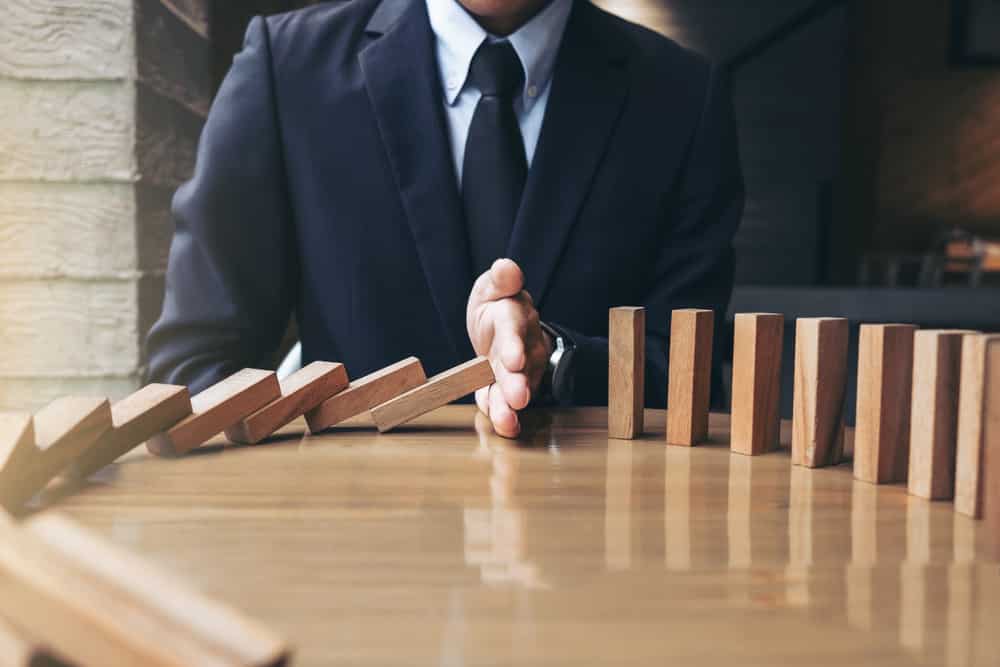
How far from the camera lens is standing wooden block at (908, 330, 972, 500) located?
681mm

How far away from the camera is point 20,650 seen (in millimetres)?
316

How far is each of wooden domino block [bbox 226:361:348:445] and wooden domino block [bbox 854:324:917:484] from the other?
481 mm

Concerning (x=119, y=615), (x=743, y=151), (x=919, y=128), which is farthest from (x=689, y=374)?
(x=919, y=128)

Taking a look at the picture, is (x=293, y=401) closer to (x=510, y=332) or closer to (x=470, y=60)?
(x=510, y=332)

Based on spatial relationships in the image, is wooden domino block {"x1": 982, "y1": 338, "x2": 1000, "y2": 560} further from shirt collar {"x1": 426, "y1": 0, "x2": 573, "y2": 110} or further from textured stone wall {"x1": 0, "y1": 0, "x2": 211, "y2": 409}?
textured stone wall {"x1": 0, "y1": 0, "x2": 211, "y2": 409}

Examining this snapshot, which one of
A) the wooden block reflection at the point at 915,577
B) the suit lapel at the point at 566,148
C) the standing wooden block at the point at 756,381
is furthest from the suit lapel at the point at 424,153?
the wooden block reflection at the point at 915,577

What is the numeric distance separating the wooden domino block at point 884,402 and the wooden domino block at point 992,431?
0.10 meters

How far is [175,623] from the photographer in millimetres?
327

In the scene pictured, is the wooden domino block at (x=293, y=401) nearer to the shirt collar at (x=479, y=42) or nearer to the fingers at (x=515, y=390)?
the fingers at (x=515, y=390)

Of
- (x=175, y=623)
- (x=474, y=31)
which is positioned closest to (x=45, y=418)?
(x=175, y=623)

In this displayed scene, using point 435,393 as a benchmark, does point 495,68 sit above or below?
above

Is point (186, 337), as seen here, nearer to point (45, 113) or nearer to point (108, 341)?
point (108, 341)

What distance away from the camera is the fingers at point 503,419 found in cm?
91

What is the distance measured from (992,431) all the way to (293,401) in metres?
0.60
